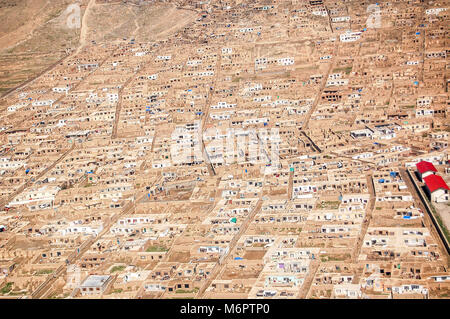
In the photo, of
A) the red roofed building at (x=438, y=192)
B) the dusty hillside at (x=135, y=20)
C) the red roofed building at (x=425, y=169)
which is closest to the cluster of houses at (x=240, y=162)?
the red roofed building at (x=438, y=192)

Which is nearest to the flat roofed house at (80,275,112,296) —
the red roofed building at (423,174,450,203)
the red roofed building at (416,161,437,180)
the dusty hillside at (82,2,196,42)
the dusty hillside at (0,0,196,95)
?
the red roofed building at (423,174,450,203)

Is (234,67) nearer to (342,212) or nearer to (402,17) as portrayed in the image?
(402,17)

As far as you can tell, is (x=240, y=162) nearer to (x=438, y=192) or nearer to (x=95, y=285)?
(x=438, y=192)

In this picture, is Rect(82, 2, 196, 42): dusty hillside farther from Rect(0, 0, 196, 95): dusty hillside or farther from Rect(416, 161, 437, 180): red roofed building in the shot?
Rect(416, 161, 437, 180): red roofed building

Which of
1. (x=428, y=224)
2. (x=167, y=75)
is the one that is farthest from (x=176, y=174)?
(x=167, y=75)

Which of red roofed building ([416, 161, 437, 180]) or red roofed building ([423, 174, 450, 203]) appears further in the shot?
red roofed building ([416, 161, 437, 180])
